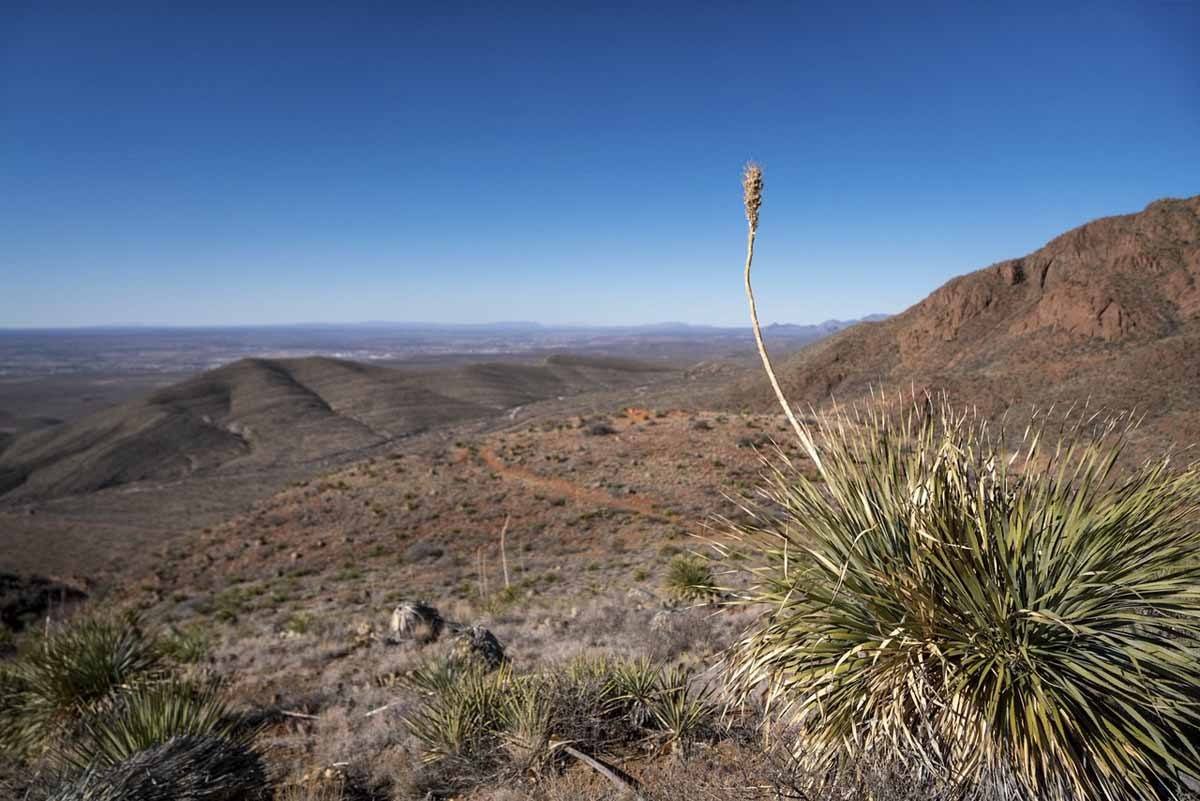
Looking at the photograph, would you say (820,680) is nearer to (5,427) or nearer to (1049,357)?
(1049,357)

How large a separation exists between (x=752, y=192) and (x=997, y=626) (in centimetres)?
209

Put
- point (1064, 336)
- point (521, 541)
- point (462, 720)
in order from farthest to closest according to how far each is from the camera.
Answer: point (1064, 336)
point (521, 541)
point (462, 720)

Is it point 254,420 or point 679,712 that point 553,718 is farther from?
point 254,420

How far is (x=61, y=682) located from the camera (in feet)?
17.0

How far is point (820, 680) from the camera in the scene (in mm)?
2660

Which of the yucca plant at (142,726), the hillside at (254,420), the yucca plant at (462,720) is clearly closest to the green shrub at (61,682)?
the yucca plant at (142,726)

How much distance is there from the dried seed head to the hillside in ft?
171

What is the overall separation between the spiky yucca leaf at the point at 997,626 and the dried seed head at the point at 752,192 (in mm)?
1110

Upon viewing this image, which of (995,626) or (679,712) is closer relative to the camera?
(995,626)

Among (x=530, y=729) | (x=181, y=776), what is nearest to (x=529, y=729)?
(x=530, y=729)

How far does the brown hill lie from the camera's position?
24.6 metres

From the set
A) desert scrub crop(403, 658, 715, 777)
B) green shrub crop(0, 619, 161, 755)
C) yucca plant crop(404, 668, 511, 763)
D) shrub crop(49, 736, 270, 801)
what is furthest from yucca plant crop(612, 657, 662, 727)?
green shrub crop(0, 619, 161, 755)

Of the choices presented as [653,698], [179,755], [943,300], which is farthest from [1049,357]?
[179,755]

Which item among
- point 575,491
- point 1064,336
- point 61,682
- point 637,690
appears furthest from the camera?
point 1064,336
